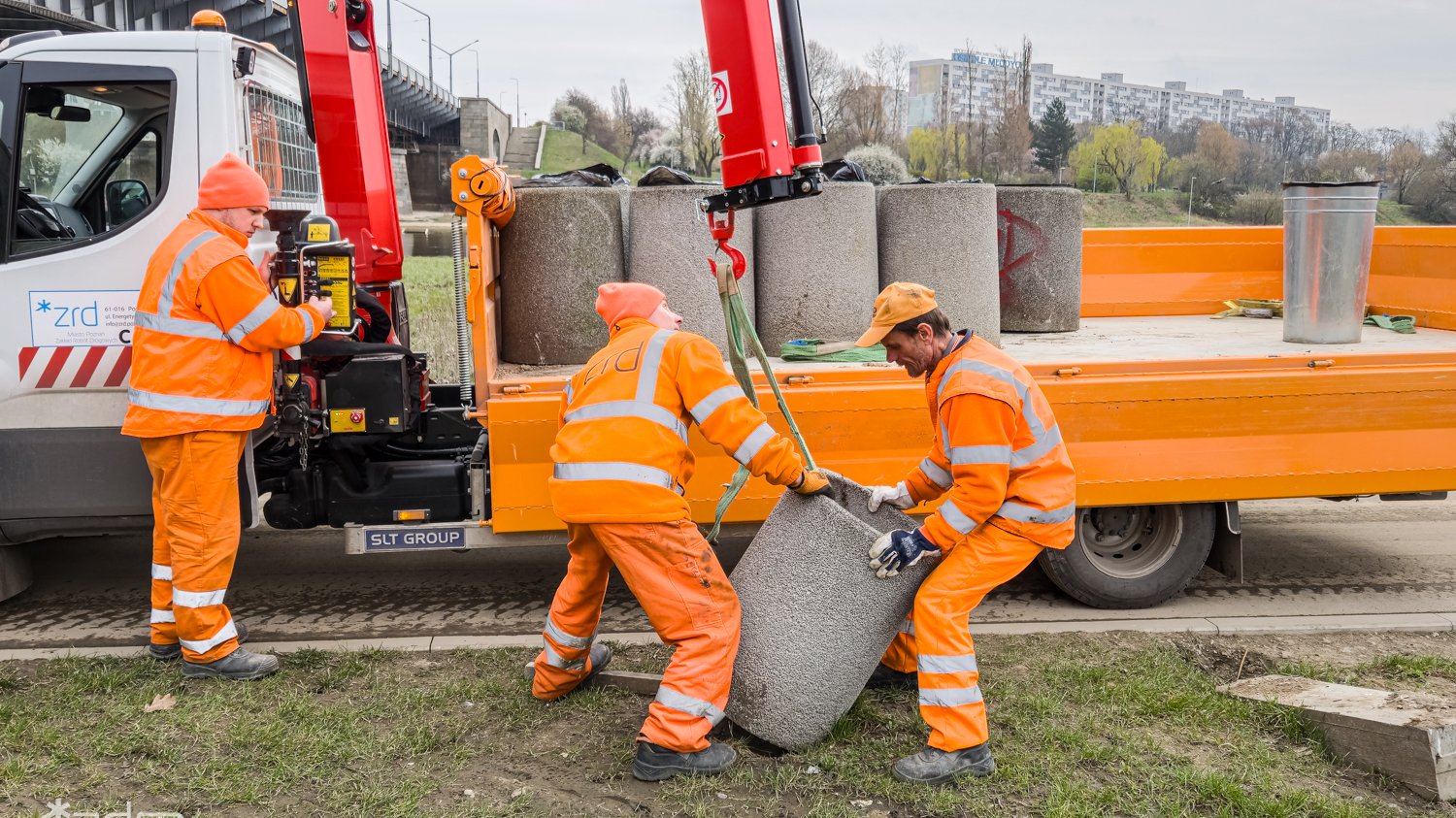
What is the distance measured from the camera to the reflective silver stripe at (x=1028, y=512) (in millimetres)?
3822

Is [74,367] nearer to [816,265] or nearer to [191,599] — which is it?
[191,599]

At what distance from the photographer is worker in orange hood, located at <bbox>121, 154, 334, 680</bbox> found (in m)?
4.39

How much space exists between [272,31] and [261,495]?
1616 centimetres

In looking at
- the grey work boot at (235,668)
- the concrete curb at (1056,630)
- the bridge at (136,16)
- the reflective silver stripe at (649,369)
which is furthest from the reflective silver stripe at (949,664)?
the bridge at (136,16)

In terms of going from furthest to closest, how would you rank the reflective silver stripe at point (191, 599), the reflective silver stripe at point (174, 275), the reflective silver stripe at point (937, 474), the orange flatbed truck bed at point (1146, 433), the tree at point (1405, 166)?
the tree at point (1405, 166) < the orange flatbed truck bed at point (1146, 433) < the reflective silver stripe at point (191, 599) < the reflective silver stripe at point (174, 275) < the reflective silver stripe at point (937, 474)

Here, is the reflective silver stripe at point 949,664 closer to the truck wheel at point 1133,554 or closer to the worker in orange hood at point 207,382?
the truck wheel at point 1133,554

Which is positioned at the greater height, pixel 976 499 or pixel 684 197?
pixel 684 197

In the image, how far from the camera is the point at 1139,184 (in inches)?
760

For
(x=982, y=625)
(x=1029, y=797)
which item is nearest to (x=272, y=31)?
(x=982, y=625)

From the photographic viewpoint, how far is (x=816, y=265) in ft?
17.4

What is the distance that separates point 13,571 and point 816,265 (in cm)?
401

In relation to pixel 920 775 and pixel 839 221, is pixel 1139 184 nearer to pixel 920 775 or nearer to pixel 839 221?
pixel 839 221

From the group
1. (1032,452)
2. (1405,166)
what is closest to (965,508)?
(1032,452)

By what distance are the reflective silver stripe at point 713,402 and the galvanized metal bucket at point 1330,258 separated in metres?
3.54
